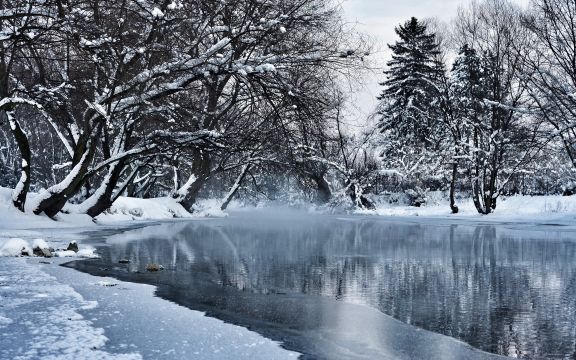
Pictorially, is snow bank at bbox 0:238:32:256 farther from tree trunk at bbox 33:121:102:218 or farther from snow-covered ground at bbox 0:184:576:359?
tree trunk at bbox 33:121:102:218

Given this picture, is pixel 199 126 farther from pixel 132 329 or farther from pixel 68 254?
pixel 132 329

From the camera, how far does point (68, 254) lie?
10750 mm

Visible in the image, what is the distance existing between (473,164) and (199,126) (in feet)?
79.0

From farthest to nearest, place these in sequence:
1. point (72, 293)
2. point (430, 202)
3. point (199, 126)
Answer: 1. point (430, 202)
2. point (199, 126)
3. point (72, 293)

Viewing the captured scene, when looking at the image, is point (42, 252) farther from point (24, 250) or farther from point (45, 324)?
point (45, 324)

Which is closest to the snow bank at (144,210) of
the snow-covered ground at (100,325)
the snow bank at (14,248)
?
the snow bank at (14,248)

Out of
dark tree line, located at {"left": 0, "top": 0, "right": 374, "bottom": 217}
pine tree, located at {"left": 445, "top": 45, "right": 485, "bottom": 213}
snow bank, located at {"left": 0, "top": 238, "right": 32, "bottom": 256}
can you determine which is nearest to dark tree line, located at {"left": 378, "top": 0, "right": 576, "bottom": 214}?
pine tree, located at {"left": 445, "top": 45, "right": 485, "bottom": 213}

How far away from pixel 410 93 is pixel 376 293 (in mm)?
47150

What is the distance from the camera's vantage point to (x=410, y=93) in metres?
53.1

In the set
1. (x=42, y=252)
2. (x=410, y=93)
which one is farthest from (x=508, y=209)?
(x=42, y=252)

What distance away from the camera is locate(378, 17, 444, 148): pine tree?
167ft

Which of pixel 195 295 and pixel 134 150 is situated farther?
A: pixel 134 150

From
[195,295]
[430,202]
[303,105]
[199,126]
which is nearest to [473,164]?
[430,202]

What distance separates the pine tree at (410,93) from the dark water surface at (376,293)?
121 ft
